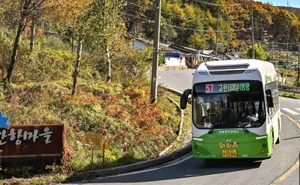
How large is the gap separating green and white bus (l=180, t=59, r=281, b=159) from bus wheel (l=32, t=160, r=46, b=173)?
15.4 feet

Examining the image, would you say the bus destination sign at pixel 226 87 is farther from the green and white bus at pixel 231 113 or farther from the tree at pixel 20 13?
the tree at pixel 20 13

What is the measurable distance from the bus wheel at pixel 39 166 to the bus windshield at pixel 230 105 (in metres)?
4.85

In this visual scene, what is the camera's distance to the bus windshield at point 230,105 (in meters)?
11.1

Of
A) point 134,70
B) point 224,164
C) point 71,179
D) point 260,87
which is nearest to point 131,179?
point 71,179

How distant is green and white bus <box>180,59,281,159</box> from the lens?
428 inches

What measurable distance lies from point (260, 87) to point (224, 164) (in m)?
2.63

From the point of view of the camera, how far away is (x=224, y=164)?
11836mm

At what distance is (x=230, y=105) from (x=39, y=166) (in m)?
6.10

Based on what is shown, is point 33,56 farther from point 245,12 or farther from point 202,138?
point 245,12

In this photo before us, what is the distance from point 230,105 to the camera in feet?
36.6

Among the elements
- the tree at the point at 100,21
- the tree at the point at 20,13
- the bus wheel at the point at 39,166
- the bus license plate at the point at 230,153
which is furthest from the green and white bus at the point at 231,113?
the tree at the point at 20,13

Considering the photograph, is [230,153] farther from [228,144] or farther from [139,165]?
[139,165]

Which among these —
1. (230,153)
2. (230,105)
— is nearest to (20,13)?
(230,105)

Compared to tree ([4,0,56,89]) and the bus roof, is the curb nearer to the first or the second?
the bus roof
